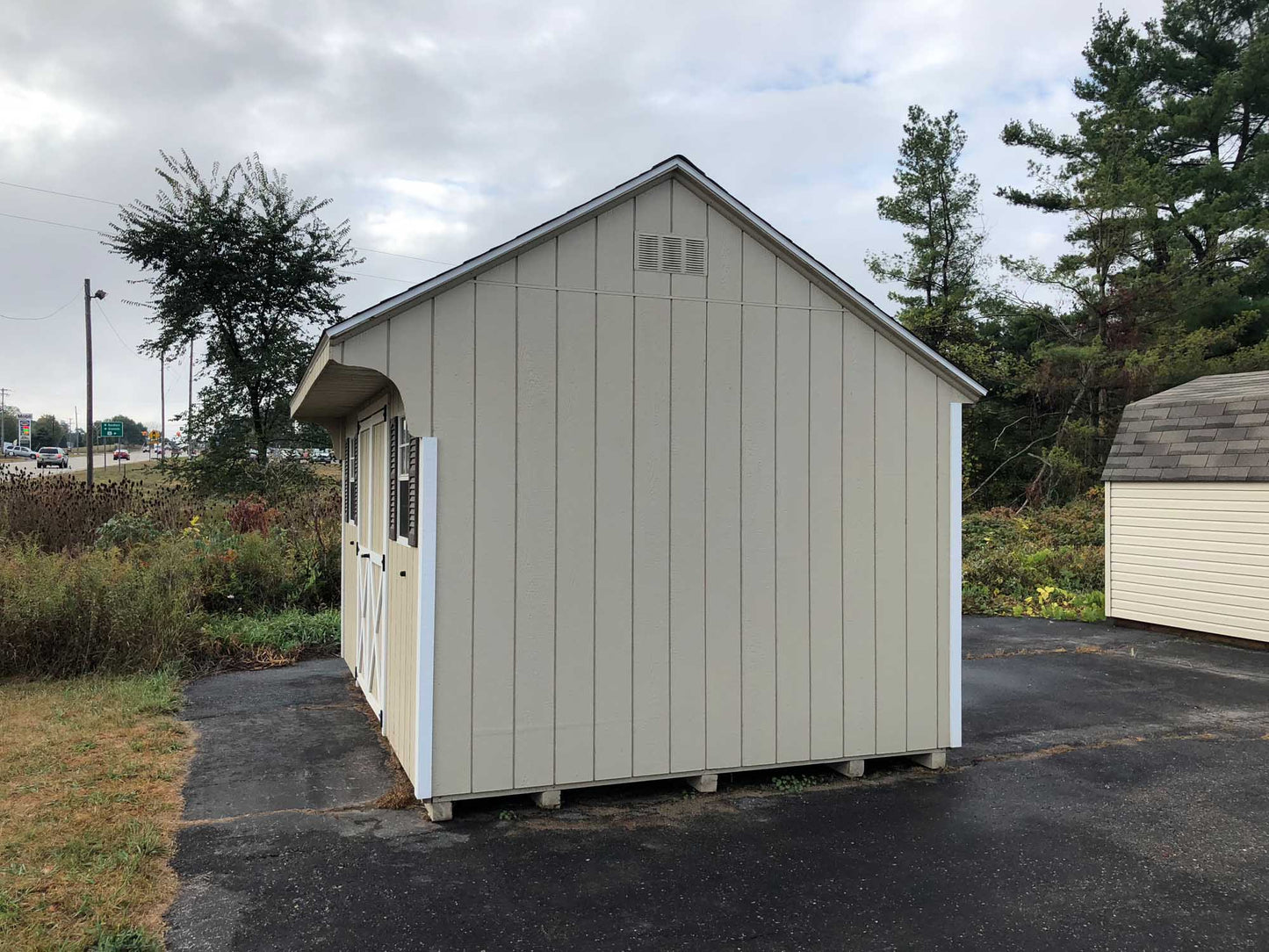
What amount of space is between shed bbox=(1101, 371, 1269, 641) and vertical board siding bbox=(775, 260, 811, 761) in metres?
6.86

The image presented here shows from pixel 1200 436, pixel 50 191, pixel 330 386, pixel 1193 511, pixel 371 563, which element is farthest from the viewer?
pixel 50 191

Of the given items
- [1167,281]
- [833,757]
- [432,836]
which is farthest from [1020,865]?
[1167,281]

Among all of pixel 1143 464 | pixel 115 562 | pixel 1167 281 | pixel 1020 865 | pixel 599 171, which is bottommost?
pixel 1020 865

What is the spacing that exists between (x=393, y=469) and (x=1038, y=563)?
1118 cm

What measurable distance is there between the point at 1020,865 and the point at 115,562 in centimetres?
777

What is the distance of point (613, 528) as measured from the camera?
14.4 feet

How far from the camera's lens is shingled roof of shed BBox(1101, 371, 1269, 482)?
907 cm

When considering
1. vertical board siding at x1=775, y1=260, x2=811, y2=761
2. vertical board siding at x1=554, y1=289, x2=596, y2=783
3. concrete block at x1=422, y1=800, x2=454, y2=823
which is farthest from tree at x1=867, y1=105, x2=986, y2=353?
concrete block at x1=422, y1=800, x2=454, y2=823

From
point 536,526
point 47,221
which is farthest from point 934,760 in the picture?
point 47,221

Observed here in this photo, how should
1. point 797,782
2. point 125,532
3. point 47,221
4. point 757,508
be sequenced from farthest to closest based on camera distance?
1. point 47,221
2. point 125,532
3. point 797,782
4. point 757,508

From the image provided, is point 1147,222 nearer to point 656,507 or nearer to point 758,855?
point 656,507

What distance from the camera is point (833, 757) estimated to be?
15.6ft

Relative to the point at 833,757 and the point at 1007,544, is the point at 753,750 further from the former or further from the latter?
the point at 1007,544

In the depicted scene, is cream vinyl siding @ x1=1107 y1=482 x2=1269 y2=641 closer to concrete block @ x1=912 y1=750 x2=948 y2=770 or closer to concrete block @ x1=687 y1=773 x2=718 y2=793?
concrete block @ x1=912 y1=750 x2=948 y2=770
